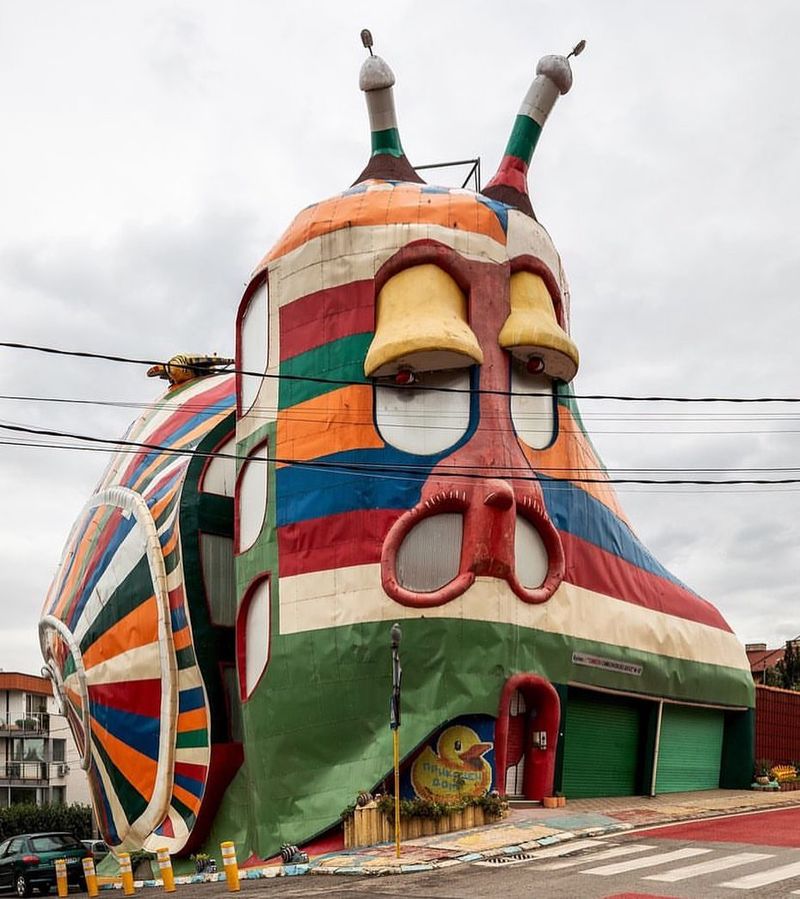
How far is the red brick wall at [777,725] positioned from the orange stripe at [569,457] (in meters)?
11.5

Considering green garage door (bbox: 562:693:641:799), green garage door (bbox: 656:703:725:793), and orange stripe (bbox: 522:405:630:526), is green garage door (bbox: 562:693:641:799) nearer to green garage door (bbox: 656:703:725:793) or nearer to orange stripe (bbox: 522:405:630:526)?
green garage door (bbox: 656:703:725:793)

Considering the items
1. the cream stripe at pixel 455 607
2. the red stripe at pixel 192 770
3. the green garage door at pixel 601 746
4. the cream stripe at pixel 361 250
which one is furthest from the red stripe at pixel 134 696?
the cream stripe at pixel 361 250

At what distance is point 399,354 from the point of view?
26797 millimetres

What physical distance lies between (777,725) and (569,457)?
1617cm

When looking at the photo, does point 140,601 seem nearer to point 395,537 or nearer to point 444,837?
point 395,537

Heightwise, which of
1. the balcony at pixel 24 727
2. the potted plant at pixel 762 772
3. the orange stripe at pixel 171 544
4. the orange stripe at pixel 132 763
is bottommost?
the balcony at pixel 24 727

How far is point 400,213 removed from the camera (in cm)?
2852

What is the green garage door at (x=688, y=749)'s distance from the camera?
32.9 metres

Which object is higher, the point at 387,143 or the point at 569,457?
the point at 387,143

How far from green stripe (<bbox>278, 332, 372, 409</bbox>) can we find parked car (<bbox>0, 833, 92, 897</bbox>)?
11.6m

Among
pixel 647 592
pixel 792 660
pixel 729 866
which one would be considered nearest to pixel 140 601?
pixel 647 592

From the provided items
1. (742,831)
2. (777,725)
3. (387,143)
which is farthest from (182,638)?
(777,725)

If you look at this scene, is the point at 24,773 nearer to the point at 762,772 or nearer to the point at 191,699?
the point at 191,699

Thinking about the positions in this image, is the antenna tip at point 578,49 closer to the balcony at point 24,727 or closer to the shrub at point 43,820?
the shrub at point 43,820
